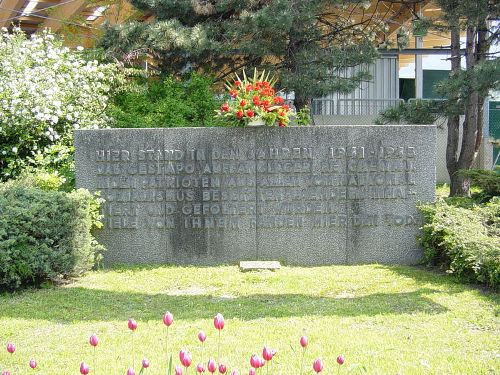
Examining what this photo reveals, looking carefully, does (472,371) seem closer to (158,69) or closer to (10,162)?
(10,162)

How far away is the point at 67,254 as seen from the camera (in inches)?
293

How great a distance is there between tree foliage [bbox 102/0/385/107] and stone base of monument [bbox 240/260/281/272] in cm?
391

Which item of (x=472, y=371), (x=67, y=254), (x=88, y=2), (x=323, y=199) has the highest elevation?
(x=88, y=2)

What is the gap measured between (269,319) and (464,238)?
2.66 m

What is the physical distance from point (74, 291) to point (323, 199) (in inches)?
131

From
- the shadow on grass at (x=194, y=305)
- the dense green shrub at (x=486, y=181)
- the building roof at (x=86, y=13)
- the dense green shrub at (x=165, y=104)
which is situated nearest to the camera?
the shadow on grass at (x=194, y=305)

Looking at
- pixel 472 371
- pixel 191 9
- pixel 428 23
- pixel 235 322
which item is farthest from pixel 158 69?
pixel 472 371

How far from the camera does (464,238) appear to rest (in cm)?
736

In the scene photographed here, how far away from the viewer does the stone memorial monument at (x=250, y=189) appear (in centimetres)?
875

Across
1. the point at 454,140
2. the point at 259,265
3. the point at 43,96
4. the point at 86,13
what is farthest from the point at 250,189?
the point at 86,13

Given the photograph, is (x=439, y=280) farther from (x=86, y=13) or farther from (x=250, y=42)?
(x=86, y=13)

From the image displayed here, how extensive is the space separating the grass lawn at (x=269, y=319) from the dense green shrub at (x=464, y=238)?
0.22 metres

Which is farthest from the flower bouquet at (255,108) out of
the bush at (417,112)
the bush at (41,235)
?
the bush at (417,112)

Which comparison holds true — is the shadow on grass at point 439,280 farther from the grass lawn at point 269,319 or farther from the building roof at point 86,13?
the building roof at point 86,13
